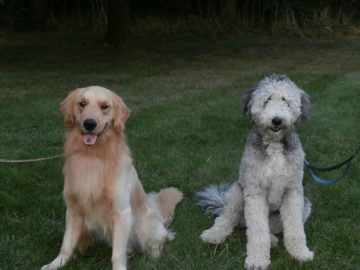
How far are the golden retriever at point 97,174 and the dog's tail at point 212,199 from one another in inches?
39.9

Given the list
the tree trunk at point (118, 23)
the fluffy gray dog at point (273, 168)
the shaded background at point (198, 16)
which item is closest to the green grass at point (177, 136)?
the fluffy gray dog at point (273, 168)

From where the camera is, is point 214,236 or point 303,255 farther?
point 214,236

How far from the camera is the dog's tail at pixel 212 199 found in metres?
4.69

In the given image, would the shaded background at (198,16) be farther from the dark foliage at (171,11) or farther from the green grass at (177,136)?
the green grass at (177,136)

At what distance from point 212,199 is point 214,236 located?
1.98 feet

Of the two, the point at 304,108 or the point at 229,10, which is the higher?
the point at 304,108

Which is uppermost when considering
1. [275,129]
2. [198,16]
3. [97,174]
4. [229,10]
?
[275,129]

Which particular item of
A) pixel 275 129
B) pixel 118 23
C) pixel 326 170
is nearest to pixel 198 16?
pixel 118 23

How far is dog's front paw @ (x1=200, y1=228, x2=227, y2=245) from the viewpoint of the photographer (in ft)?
13.7

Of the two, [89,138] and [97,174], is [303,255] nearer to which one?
[97,174]

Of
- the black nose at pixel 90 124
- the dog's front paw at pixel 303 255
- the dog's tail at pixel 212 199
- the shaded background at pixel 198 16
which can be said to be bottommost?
the shaded background at pixel 198 16

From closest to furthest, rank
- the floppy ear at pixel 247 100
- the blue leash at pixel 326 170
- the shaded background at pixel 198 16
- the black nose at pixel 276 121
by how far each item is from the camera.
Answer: the black nose at pixel 276 121
the floppy ear at pixel 247 100
the blue leash at pixel 326 170
the shaded background at pixel 198 16

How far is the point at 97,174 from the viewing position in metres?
3.67

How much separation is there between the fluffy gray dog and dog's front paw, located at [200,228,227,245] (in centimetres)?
27
